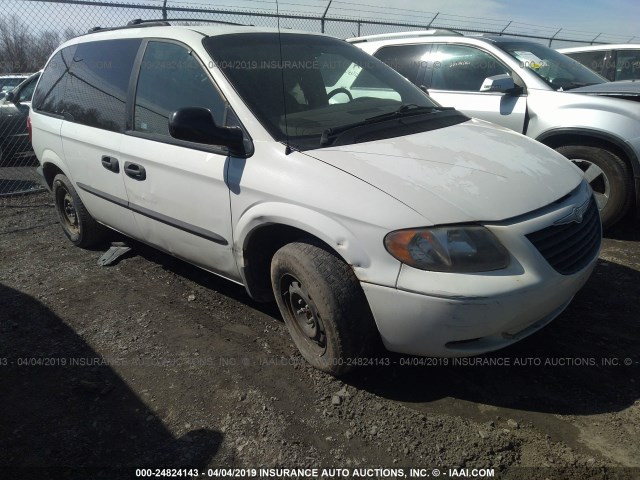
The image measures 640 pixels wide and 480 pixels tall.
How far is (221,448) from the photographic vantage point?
2.31m

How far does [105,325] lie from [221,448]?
154cm

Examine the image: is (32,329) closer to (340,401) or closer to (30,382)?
(30,382)

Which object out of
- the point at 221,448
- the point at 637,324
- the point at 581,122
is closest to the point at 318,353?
the point at 221,448

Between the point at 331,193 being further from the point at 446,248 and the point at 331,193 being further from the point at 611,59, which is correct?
the point at 611,59

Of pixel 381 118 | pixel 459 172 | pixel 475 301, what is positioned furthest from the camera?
pixel 381 118

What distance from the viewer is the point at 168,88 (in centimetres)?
329

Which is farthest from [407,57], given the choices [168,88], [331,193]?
[331,193]

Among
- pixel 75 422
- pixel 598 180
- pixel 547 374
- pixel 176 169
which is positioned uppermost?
pixel 176 169

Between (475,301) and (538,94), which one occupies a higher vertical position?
(538,94)

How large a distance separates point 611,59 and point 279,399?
8.33 meters

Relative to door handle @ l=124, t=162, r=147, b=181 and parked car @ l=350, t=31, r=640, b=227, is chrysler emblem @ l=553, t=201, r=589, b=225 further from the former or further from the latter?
door handle @ l=124, t=162, r=147, b=181

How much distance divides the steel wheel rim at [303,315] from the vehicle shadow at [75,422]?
2.25 feet

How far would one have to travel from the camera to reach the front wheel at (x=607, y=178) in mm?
4395

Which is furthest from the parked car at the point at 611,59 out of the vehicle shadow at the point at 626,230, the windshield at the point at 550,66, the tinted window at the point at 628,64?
the vehicle shadow at the point at 626,230
